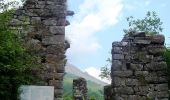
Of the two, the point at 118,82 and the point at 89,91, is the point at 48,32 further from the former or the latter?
the point at 89,91

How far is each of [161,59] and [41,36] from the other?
9.25 ft

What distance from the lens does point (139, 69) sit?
11.4 metres

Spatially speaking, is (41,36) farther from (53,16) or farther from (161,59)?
(161,59)

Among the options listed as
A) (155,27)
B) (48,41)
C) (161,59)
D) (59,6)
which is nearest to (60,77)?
(48,41)

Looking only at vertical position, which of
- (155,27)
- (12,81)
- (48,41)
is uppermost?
(155,27)

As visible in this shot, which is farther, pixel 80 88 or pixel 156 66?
pixel 80 88

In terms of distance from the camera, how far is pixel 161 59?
1148 centimetres

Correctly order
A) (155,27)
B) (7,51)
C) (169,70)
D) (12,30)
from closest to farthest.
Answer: (7,51), (12,30), (169,70), (155,27)

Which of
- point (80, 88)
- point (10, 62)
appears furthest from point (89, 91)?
point (10, 62)

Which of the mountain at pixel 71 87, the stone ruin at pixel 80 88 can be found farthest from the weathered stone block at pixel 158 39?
the mountain at pixel 71 87

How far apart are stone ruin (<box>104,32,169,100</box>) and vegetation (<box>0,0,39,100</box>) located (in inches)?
79.6

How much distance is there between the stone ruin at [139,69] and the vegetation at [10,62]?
202 centimetres

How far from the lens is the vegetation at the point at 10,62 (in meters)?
10.0

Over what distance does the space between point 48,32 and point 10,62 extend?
140cm
